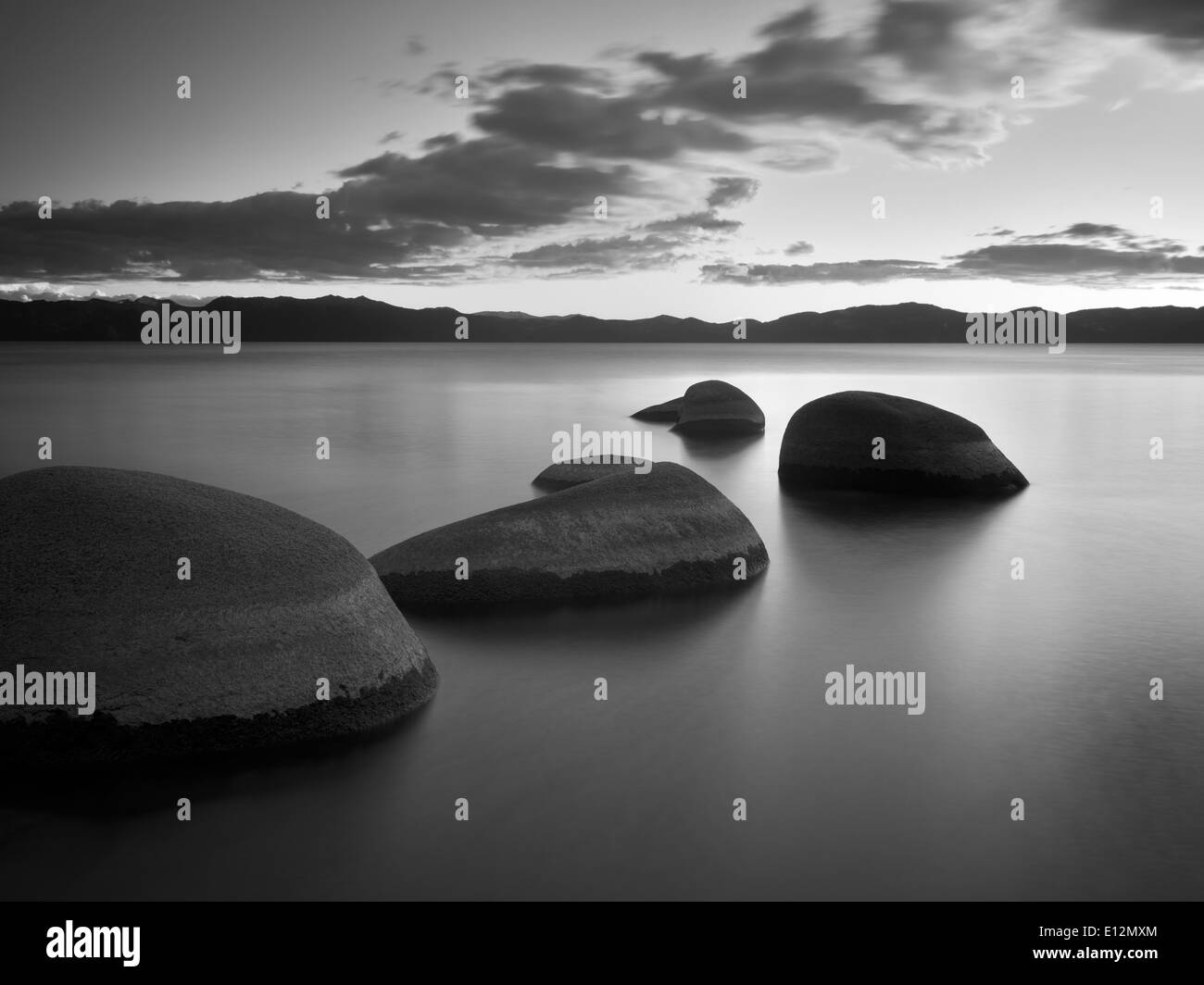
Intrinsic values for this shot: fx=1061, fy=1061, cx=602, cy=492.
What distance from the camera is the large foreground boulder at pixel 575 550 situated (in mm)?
13578

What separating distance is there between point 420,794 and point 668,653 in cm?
450

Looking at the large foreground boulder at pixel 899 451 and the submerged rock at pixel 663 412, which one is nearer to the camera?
the large foreground boulder at pixel 899 451

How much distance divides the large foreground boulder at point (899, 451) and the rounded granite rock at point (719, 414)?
52.1ft

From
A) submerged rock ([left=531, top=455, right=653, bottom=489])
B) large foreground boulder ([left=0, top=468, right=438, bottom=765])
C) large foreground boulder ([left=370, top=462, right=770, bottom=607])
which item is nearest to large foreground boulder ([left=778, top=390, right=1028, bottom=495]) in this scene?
submerged rock ([left=531, top=455, right=653, bottom=489])

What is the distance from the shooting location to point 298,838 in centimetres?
784

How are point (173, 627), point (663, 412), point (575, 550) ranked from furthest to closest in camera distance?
point (663, 412), point (575, 550), point (173, 627)

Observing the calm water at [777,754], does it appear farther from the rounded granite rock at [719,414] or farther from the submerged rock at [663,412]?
the submerged rock at [663,412]

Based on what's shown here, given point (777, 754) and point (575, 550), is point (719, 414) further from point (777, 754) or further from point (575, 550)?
point (777, 754)

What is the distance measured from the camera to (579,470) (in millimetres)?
24422

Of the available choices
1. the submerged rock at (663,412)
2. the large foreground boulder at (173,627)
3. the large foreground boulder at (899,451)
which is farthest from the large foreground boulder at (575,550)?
the submerged rock at (663,412)

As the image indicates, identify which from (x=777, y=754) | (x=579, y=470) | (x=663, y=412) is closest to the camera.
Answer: (x=777, y=754)

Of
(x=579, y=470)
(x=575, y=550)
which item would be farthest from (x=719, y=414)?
(x=575, y=550)

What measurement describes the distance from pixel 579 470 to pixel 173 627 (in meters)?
16.3
